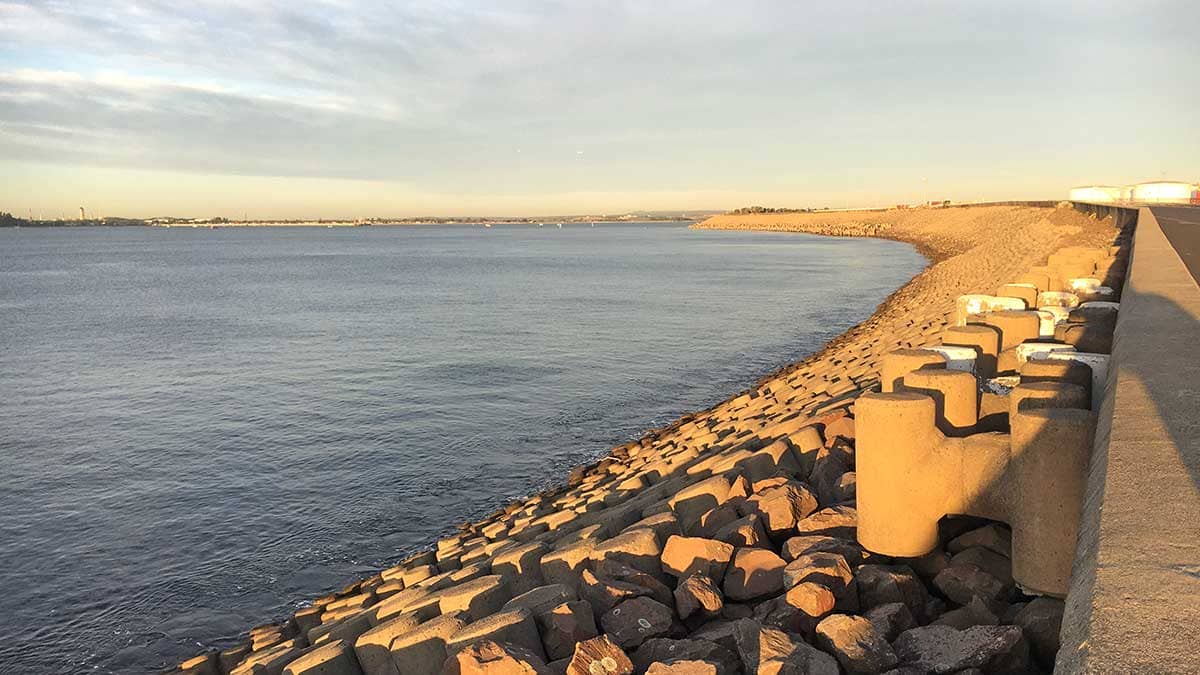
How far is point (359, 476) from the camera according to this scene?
539 inches

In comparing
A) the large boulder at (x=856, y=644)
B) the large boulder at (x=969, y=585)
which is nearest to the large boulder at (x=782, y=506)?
the large boulder at (x=969, y=585)

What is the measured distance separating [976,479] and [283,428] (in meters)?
15.1

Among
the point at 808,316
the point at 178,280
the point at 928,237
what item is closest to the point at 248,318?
the point at 808,316

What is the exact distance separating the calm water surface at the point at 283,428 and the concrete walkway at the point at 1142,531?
8775 millimetres

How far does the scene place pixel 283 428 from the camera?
16.7 meters

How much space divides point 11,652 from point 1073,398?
1049 cm

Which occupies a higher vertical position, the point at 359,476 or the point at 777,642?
the point at 777,642

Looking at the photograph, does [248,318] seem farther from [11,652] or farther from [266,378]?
[11,652]

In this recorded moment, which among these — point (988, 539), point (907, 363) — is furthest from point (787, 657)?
point (907, 363)

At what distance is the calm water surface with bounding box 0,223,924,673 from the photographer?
10.1 meters

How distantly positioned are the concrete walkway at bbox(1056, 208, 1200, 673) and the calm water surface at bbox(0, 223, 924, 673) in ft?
28.8

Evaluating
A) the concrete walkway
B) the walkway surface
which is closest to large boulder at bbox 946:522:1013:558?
the concrete walkway

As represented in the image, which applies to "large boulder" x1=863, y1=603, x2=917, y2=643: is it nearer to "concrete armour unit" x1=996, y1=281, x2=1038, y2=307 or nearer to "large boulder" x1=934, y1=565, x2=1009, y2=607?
"large boulder" x1=934, y1=565, x2=1009, y2=607

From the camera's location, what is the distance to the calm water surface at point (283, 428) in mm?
10062
